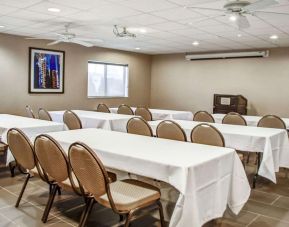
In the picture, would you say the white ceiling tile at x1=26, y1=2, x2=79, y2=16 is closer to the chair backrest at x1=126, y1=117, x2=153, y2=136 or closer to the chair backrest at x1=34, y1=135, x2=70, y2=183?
the chair backrest at x1=126, y1=117, x2=153, y2=136

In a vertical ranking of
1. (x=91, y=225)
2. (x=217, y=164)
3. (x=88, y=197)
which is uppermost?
(x=217, y=164)

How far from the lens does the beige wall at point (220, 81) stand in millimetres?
7997

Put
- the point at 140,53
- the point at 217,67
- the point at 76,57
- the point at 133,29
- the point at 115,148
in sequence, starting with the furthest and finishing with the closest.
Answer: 1. the point at 140,53
2. the point at 217,67
3. the point at 76,57
4. the point at 133,29
5. the point at 115,148

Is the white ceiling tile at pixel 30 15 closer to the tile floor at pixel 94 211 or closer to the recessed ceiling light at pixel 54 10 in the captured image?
the recessed ceiling light at pixel 54 10

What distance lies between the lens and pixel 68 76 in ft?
26.1

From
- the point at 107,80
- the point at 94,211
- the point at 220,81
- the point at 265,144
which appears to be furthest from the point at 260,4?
the point at 107,80

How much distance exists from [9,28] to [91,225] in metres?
4.79

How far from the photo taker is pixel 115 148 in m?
2.75

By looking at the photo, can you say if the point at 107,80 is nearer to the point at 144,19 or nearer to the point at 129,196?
the point at 144,19

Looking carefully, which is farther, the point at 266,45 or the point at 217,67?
the point at 217,67

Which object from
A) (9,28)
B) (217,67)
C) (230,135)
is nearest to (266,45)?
(217,67)

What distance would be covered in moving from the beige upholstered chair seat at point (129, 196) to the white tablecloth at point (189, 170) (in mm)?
163

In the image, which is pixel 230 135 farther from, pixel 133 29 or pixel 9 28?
pixel 9 28

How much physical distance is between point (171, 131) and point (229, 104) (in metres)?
4.68
